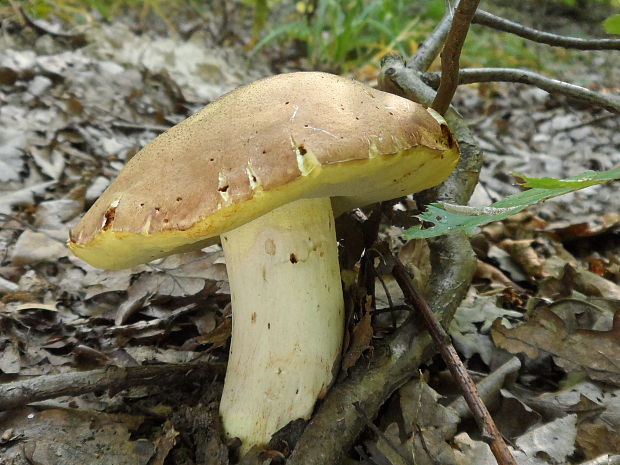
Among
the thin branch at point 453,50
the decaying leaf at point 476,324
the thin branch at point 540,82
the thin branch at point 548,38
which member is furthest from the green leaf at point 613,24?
the decaying leaf at point 476,324

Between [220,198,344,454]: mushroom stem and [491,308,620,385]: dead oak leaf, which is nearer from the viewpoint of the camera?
[220,198,344,454]: mushroom stem

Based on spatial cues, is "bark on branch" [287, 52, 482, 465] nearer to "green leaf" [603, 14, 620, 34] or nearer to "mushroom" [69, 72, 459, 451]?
"mushroom" [69, 72, 459, 451]

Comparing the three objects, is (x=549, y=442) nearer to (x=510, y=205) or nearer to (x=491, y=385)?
(x=491, y=385)

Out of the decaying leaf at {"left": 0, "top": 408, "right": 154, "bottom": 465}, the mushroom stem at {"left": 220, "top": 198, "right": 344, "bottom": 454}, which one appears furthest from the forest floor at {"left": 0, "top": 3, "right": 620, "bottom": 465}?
the mushroom stem at {"left": 220, "top": 198, "right": 344, "bottom": 454}

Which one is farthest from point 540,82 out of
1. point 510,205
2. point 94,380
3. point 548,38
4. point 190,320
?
point 94,380

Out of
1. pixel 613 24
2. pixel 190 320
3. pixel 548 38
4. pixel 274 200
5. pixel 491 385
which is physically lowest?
pixel 190 320

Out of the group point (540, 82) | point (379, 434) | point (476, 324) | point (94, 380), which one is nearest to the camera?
point (379, 434)

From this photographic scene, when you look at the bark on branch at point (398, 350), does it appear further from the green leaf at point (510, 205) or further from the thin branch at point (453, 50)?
the green leaf at point (510, 205)
